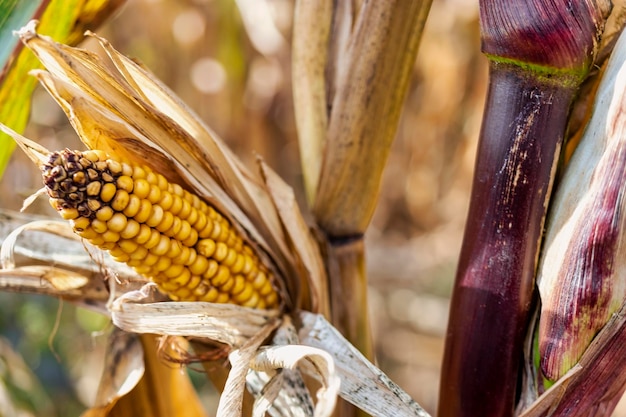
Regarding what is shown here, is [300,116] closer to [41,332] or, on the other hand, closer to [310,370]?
[310,370]

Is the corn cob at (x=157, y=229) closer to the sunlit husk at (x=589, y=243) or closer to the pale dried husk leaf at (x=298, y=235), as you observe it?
the pale dried husk leaf at (x=298, y=235)

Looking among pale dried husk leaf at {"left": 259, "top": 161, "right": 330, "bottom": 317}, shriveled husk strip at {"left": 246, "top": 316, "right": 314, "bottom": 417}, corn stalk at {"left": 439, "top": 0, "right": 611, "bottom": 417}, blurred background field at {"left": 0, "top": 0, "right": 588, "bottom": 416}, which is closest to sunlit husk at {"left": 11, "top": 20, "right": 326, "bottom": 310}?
pale dried husk leaf at {"left": 259, "top": 161, "right": 330, "bottom": 317}

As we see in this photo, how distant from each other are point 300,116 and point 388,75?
17 centimetres

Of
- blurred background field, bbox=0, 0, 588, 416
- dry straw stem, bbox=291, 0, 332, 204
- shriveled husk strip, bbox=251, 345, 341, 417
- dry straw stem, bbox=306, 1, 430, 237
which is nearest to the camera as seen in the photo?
shriveled husk strip, bbox=251, 345, 341, 417

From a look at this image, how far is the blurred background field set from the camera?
1985 millimetres

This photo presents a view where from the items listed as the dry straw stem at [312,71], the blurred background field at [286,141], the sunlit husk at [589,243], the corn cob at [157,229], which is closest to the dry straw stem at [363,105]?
the dry straw stem at [312,71]

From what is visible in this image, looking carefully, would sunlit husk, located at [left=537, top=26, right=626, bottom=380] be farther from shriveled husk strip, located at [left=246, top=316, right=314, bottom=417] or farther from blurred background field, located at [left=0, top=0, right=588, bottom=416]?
blurred background field, located at [left=0, top=0, right=588, bottom=416]

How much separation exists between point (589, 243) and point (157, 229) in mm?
419

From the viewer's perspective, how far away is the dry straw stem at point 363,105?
0.80 meters

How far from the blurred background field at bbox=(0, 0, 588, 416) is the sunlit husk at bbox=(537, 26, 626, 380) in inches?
57.5

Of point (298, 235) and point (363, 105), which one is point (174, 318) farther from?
point (363, 105)

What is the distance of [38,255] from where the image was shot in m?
0.85

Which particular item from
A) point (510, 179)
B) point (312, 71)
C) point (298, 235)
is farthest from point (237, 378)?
point (312, 71)

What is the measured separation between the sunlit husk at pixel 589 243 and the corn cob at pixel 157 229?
34 cm
